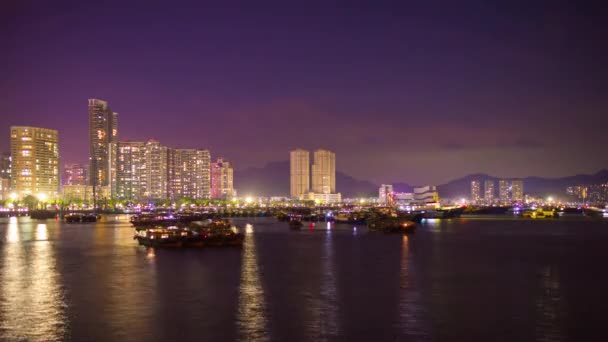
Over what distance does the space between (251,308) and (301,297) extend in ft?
10.6

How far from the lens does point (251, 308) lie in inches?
913

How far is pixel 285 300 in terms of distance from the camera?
24859 millimetres

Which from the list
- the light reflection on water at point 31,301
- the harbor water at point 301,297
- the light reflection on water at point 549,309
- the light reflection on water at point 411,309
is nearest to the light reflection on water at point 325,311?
the harbor water at point 301,297

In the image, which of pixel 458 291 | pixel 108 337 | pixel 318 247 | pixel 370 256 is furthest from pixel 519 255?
pixel 108 337

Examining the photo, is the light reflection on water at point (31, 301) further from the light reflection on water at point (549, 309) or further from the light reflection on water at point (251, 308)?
the light reflection on water at point (549, 309)

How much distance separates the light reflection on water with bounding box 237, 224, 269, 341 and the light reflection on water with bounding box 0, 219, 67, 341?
558cm

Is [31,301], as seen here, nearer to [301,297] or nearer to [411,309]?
[301,297]

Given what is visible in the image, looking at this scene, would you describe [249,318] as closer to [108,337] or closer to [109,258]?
[108,337]

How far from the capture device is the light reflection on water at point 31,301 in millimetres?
19000

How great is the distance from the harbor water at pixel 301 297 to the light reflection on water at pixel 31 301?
6cm

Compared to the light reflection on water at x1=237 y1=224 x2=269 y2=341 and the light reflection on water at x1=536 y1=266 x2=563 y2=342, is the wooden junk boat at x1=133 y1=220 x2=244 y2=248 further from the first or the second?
the light reflection on water at x1=536 y1=266 x2=563 y2=342

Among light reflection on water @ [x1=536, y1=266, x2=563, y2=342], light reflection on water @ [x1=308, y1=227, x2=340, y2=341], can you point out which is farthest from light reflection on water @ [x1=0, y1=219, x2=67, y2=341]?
light reflection on water @ [x1=536, y1=266, x2=563, y2=342]

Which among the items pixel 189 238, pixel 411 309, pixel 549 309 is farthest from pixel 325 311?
pixel 189 238

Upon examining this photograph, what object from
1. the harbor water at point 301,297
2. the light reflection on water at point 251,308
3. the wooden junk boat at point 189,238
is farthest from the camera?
the wooden junk boat at point 189,238
